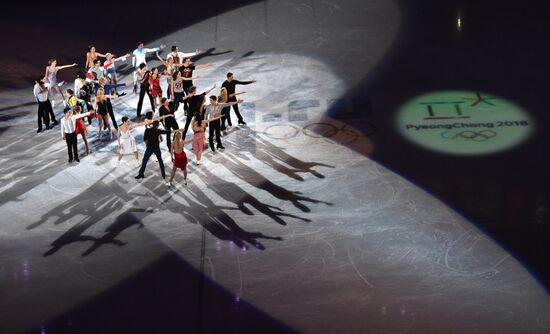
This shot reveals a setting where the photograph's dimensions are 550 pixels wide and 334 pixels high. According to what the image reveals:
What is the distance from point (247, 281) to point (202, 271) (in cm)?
96

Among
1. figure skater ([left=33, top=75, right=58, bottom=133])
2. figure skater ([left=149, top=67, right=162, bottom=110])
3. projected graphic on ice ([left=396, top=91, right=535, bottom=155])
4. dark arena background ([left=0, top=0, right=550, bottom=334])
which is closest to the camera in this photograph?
dark arena background ([left=0, top=0, right=550, bottom=334])

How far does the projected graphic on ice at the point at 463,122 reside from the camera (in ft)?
66.2

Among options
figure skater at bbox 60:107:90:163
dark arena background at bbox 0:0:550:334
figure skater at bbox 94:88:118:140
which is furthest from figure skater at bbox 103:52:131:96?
figure skater at bbox 60:107:90:163

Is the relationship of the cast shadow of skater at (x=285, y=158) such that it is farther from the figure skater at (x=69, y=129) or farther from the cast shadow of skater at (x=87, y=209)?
the figure skater at (x=69, y=129)

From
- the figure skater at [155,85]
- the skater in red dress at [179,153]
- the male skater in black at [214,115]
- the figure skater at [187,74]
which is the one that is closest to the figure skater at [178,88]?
the figure skater at [187,74]

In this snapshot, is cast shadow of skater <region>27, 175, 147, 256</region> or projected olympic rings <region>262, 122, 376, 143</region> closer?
cast shadow of skater <region>27, 175, 147, 256</region>

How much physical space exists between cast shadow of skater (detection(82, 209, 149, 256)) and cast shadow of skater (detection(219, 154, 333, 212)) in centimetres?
283

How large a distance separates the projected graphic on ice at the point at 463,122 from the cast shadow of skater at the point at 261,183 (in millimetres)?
4228

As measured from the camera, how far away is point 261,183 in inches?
741

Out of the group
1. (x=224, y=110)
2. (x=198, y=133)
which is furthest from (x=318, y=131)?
(x=198, y=133)

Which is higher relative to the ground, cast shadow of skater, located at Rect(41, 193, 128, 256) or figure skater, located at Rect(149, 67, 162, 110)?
figure skater, located at Rect(149, 67, 162, 110)

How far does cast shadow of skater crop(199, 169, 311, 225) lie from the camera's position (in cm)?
1733

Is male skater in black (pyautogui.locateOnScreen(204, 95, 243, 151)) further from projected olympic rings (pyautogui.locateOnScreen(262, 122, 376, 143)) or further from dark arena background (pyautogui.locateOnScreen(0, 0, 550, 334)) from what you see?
projected olympic rings (pyautogui.locateOnScreen(262, 122, 376, 143))

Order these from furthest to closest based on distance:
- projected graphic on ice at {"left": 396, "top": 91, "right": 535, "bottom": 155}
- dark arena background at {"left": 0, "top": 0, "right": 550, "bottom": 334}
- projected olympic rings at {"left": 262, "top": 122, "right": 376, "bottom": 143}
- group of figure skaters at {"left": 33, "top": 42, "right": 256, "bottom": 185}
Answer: projected olympic rings at {"left": 262, "top": 122, "right": 376, "bottom": 143} → projected graphic on ice at {"left": 396, "top": 91, "right": 535, "bottom": 155} → group of figure skaters at {"left": 33, "top": 42, "right": 256, "bottom": 185} → dark arena background at {"left": 0, "top": 0, "right": 550, "bottom": 334}
